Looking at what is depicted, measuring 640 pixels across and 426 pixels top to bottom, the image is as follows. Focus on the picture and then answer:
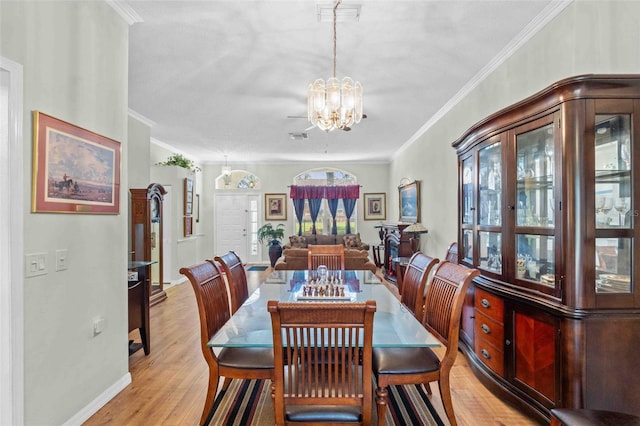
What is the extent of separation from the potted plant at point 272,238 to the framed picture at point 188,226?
2016 mm

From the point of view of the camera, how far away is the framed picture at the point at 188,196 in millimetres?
6855

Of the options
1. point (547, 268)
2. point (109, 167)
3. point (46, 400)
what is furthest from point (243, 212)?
point (547, 268)

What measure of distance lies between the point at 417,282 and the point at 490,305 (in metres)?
0.59

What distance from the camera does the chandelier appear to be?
2.67 m

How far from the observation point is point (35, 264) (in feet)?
5.93

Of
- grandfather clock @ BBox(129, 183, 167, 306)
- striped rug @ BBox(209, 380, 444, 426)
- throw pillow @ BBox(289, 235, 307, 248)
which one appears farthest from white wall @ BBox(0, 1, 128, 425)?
throw pillow @ BBox(289, 235, 307, 248)

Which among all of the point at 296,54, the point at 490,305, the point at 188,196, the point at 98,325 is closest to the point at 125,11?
the point at 296,54

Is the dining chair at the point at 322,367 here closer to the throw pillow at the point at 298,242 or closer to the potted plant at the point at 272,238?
the throw pillow at the point at 298,242

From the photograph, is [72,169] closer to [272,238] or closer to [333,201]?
[272,238]

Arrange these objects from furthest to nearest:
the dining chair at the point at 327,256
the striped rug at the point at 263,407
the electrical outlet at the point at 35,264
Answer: the dining chair at the point at 327,256 < the striped rug at the point at 263,407 < the electrical outlet at the point at 35,264

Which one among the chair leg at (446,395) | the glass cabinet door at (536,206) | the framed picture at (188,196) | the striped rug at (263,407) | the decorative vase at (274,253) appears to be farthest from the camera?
the decorative vase at (274,253)

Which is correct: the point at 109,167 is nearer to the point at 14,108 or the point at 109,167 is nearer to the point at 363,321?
the point at 14,108

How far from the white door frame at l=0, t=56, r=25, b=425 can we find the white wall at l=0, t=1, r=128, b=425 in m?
0.04

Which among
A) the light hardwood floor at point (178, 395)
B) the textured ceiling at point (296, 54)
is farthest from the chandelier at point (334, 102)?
the light hardwood floor at point (178, 395)
